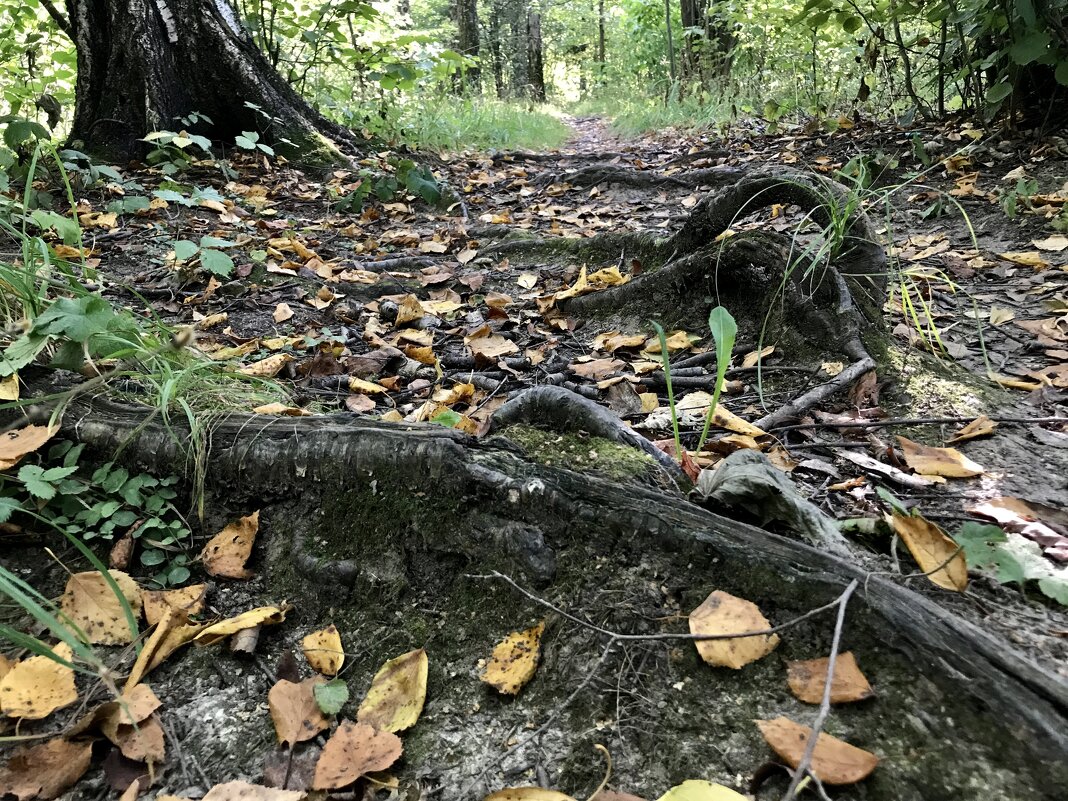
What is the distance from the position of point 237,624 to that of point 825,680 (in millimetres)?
1043

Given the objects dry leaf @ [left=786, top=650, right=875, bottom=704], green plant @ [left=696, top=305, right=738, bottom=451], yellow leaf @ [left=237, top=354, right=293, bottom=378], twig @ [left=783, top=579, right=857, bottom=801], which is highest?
green plant @ [left=696, top=305, right=738, bottom=451]

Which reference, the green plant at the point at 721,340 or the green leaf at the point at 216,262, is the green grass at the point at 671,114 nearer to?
the green leaf at the point at 216,262

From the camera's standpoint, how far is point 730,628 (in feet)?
3.30

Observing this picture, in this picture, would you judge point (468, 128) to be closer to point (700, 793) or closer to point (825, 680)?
point (825, 680)

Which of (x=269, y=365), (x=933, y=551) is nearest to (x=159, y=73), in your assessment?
(x=269, y=365)

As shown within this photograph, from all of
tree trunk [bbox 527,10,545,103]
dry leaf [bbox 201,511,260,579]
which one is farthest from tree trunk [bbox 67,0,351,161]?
tree trunk [bbox 527,10,545,103]

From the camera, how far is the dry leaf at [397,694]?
3.49ft

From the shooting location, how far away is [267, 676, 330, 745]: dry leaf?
1.06m

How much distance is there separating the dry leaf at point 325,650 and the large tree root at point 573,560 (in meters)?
0.05

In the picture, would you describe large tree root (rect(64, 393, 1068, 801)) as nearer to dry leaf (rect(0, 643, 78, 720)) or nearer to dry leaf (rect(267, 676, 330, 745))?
dry leaf (rect(267, 676, 330, 745))

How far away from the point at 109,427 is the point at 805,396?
190cm

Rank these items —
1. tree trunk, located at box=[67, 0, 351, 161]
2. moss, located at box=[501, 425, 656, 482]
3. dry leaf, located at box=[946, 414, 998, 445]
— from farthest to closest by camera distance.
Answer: tree trunk, located at box=[67, 0, 351, 161] → dry leaf, located at box=[946, 414, 998, 445] → moss, located at box=[501, 425, 656, 482]

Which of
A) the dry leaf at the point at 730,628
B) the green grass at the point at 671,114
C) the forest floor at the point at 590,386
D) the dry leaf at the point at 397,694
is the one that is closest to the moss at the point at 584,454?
the forest floor at the point at 590,386

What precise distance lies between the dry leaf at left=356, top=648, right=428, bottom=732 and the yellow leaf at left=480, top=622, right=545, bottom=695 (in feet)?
0.38
